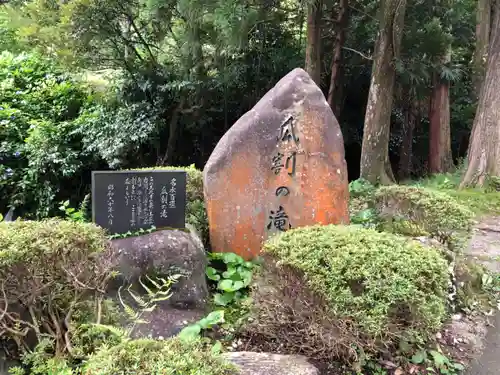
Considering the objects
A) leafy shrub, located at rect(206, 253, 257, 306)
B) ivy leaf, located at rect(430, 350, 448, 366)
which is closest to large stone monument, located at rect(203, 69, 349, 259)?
leafy shrub, located at rect(206, 253, 257, 306)

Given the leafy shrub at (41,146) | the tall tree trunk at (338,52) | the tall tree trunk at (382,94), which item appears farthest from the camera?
the tall tree trunk at (338,52)

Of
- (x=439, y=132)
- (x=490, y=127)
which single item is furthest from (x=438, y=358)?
(x=439, y=132)

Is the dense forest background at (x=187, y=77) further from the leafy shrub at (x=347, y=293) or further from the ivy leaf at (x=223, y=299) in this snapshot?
the leafy shrub at (x=347, y=293)

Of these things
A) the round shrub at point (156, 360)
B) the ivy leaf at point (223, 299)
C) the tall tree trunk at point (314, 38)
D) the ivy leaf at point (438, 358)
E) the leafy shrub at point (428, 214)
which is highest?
the tall tree trunk at point (314, 38)

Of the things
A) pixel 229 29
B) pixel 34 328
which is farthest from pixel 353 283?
pixel 229 29

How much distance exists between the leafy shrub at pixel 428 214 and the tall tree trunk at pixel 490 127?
12.4ft

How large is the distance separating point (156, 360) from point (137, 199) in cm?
184

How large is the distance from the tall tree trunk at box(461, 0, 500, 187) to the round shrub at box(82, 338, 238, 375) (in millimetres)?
6946

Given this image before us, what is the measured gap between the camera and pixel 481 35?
1011cm

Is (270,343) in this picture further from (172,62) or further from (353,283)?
(172,62)

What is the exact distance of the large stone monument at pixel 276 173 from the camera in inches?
163

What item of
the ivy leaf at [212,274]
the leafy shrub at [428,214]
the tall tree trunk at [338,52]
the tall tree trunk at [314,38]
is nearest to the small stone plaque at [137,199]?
the ivy leaf at [212,274]

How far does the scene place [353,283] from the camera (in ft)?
8.07

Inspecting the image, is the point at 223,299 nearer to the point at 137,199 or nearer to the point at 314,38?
the point at 137,199
